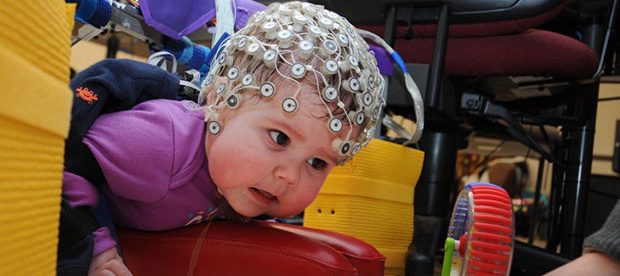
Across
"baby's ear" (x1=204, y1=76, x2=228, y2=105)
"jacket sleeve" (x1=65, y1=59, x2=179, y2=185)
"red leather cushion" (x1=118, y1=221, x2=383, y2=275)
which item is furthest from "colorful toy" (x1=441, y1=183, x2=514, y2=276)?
"jacket sleeve" (x1=65, y1=59, x2=179, y2=185)

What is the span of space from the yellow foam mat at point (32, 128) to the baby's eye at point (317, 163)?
1.14ft

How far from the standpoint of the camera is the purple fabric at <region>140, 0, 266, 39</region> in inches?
33.4

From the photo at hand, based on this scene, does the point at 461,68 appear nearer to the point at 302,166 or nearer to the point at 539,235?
the point at 302,166

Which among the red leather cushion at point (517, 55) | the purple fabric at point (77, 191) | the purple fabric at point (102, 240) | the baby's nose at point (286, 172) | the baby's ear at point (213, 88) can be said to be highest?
the red leather cushion at point (517, 55)

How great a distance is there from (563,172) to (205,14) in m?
1.05

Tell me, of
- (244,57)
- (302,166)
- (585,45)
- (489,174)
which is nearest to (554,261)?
(585,45)

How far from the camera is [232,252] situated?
0.69 meters

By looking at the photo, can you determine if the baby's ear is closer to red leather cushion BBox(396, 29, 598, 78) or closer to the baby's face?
→ the baby's face

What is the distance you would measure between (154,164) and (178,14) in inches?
12.5

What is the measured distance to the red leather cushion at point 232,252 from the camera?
671 mm

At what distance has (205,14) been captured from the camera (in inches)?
35.6

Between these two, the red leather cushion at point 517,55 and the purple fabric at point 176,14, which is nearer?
the purple fabric at point 176,14

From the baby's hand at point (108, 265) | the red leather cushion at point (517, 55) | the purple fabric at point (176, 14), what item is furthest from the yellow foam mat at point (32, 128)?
the red leather cushion at point (517, 55)

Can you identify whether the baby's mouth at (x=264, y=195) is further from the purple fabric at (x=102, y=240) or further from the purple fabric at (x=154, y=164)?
the purple fabric at (x=102, y=240)
